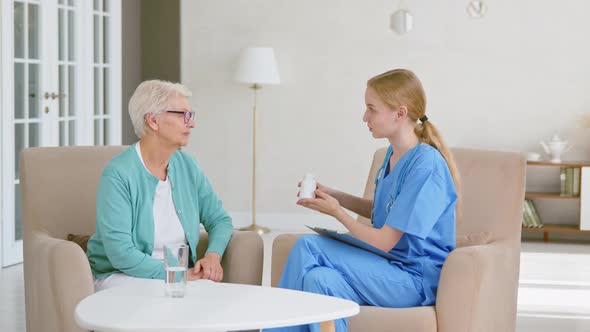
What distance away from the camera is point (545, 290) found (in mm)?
5617

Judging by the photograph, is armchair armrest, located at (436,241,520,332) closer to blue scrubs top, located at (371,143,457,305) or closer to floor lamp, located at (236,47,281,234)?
blue scrubs top, located at (371,143,457,305)

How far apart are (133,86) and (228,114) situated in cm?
260

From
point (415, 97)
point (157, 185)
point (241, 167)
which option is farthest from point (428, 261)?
point (241, 167)

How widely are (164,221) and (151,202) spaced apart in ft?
0.31

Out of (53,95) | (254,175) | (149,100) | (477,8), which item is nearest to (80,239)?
(149,100)

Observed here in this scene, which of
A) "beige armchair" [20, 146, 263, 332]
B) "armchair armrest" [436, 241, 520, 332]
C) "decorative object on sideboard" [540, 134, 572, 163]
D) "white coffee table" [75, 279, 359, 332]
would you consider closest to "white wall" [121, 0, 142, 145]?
"decorative object on sideboard" [540, 134, 572, 163]

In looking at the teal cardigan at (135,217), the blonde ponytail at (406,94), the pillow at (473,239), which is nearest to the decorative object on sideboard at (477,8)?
the pillow at (473,239)

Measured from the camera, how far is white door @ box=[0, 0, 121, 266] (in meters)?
6.22

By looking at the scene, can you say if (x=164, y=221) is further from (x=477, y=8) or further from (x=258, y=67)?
(x=477, y=8)

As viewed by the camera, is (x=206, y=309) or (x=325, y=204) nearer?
(x=206, y=309)

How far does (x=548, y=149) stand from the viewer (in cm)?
732

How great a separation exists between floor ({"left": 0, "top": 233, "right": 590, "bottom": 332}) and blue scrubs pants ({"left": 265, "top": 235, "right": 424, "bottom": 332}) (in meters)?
1.64

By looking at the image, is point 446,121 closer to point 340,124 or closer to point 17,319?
point 340,124

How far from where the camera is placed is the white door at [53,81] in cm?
622
